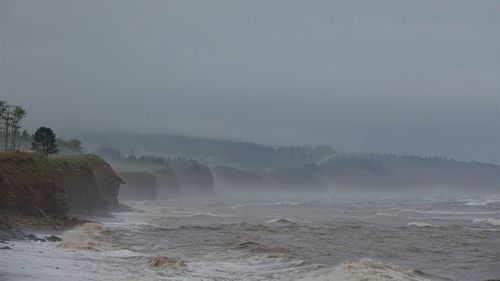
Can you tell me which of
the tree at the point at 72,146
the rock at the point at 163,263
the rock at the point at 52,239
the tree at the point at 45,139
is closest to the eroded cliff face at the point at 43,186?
the rock at the point at 52,239

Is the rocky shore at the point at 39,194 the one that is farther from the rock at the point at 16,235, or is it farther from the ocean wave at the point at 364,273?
the ocean wave at the point at 364,273

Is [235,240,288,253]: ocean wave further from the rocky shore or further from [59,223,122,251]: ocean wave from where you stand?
the rocky shore

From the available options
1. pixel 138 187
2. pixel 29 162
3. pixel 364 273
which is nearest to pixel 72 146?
pixel 138 187

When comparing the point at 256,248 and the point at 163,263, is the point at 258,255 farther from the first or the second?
the point at 163,263

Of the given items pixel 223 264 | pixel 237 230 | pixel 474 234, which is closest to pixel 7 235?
pixel 223 264

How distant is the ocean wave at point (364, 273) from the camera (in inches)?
842

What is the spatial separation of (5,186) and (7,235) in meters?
11.7

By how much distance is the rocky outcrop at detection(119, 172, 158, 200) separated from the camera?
134 meters

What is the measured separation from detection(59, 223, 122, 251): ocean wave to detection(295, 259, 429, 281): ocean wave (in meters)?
11.6

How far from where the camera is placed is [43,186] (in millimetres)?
44625

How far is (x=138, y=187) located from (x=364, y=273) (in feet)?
391

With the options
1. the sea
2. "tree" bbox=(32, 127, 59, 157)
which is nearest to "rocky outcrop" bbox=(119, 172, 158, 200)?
"tree" bbox=(32, 127, 59, 157)

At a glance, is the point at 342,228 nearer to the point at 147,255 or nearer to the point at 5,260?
the point at 147,255

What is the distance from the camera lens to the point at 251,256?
93.1 feet
